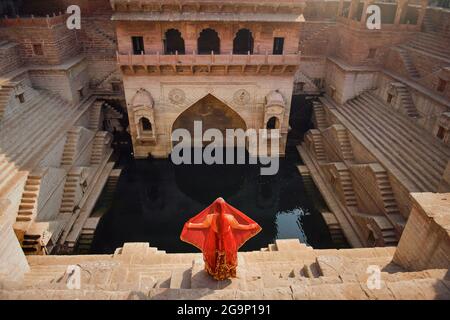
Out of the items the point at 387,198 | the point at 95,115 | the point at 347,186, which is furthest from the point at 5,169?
the point at 387,198

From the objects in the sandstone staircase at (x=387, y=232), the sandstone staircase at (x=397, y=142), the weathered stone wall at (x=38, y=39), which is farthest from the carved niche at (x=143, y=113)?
the sandstone staircase at (x=387, y=232)

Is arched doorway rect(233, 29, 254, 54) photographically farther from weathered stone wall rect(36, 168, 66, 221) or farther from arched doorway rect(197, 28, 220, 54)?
weathered stone wall rect(36, 168, 66, 221)

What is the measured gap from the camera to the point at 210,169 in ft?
54.8

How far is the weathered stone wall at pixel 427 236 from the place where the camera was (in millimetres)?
6742

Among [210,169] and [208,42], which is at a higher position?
[208,42]

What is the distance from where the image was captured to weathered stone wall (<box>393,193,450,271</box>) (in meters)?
6.74

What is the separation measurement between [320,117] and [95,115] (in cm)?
1358

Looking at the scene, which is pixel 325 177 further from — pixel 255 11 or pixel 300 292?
pixel 300 292

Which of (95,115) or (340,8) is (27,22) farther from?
(340,8)

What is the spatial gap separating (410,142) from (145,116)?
492 inches

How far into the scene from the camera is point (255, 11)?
47.0 ft

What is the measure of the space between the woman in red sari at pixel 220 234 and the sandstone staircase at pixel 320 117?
13945mm

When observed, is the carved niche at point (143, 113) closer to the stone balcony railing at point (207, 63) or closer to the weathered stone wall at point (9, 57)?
the stone balcony railing at point (207, 63)
